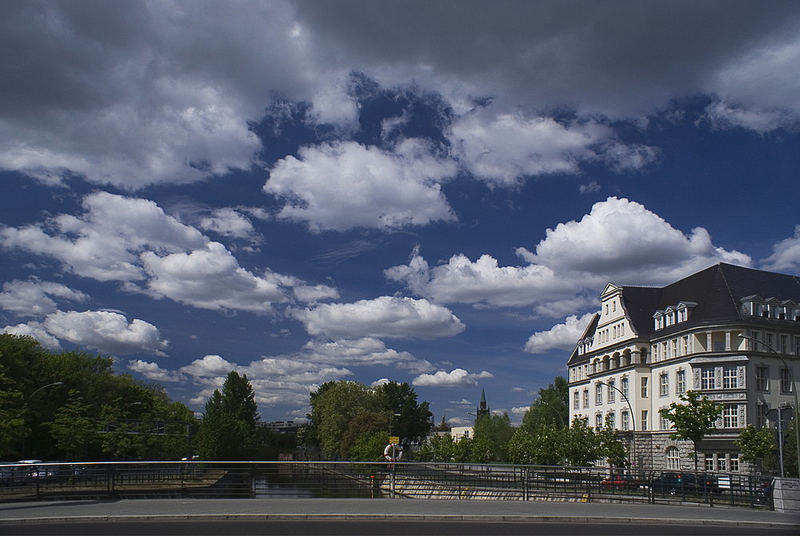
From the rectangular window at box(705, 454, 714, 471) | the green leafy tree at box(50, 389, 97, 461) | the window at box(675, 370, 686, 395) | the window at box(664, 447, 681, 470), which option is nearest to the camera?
the rectangular window at box(705, 454, 714, 471)

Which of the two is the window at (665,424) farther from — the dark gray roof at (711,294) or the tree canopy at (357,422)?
the tree canopy at (357,422)

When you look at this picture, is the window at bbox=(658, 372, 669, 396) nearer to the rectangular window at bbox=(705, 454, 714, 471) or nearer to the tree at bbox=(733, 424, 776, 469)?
the rectangular window at bbox=(705, 454, 714, 471)

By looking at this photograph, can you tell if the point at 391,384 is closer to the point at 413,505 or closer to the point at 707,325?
the point at 707,325

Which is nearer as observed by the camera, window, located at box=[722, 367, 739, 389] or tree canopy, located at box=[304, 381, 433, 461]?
window, located at box=[722, 367, 739, 389]

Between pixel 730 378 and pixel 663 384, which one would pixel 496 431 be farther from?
pixel 730 378

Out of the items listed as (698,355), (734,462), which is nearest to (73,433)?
(698,355)

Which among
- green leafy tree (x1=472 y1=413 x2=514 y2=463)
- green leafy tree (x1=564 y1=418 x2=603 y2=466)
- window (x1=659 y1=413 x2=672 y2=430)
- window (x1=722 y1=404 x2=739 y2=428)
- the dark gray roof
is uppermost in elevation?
the dark gray roof

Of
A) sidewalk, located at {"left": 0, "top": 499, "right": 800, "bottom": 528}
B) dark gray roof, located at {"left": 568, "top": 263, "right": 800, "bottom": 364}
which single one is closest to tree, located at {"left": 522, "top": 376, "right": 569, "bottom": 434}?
dark gray roof, located at {"left": 568, "top": 263, "right": 800, "bottom": 364}

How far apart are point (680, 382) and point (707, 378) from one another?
3.68 metres

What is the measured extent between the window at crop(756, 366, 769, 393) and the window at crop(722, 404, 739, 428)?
299cm

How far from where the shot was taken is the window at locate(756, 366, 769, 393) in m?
64.3

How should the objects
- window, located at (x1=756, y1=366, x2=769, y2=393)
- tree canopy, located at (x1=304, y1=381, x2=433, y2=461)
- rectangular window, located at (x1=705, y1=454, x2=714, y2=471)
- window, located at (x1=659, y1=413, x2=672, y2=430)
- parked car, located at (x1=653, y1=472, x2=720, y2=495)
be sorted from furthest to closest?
tree canopy, located at (x1=304, y1=381, x2=433, y2=461), window, located at (x1=659, y1=413, x2=672, y2=430), window, located at (x1=756, y1=366, x2=769, y2=393), rectangular window, located at (x1=705, y1=454, x2=714, y2=471), parked car, located at (x1=653, y1=472, x2=720, y2=495)

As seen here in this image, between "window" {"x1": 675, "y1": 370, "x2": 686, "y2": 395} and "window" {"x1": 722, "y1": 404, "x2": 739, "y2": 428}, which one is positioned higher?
"window" {"x1": 675, "y1": 370, "x2": 686, "y2": 395}

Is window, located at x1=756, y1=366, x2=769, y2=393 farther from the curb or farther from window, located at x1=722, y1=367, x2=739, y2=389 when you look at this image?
the curb
